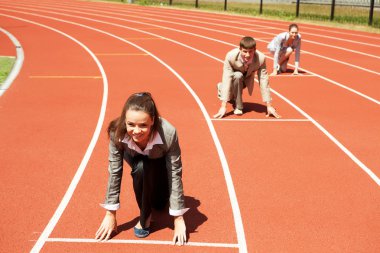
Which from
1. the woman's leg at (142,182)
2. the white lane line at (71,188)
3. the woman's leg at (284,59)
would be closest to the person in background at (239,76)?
the white lane line at (71,188)

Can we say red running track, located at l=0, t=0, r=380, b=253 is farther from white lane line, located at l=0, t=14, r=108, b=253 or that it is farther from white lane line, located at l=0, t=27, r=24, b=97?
white lane line, located at l=0, t=27, r=24, b=97

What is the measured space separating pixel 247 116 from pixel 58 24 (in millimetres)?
14419

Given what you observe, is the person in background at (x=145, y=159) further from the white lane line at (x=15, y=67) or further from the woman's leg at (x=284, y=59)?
the woman's leg at (x=284, y=59)

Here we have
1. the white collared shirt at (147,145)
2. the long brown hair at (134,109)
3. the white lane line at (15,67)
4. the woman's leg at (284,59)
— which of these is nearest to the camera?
the long brown hair at (134,109)

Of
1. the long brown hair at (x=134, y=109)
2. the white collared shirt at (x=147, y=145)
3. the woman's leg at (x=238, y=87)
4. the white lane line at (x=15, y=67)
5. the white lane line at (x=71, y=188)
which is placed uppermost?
the long brown hair at (x=134, y=109)

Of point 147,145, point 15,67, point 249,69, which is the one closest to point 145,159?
point 147,145

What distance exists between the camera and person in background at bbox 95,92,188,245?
374 centimetres

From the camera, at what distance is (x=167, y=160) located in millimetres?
A: 3986

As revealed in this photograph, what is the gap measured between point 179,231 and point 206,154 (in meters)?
2.17

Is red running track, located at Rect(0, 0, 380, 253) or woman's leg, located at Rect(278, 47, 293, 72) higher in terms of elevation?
woman's leg, located at Rect(278, 47, 293, 72)

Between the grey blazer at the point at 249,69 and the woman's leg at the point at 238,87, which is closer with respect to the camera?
the grey blazer at the point at 249,69

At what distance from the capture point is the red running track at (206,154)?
428 cm

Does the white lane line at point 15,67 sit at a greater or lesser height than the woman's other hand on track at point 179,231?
greater

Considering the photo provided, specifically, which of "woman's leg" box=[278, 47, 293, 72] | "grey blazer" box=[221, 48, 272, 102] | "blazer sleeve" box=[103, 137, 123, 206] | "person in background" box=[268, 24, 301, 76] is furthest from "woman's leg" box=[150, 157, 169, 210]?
"woman's leg" box=[278, 47, 293, 72]
